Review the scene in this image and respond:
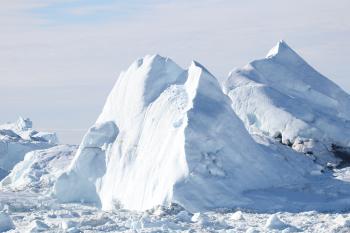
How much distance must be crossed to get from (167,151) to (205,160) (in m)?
1.08

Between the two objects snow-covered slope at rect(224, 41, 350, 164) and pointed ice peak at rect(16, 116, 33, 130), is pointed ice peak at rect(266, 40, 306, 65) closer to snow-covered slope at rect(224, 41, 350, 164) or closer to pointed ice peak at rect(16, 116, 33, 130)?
snow-covered slope at rect(224, 41, 350, 164)

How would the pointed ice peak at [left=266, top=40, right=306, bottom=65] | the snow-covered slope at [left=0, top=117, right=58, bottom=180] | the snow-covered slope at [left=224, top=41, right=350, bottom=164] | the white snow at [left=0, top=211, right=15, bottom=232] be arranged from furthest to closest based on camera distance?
the snow-covered slope at [left=0, top=117, right=58, bottom=180], the pointed ice peak at [left=266, top=40, right=306, bottom=65], the snow-covered slope at [left=224, top=41, right=350, bottom=164], the white snow at [left=0, top=211, right=15, bottom=232]

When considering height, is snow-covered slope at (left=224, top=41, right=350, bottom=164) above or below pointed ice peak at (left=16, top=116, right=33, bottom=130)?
above

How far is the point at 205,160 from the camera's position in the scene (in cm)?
2070

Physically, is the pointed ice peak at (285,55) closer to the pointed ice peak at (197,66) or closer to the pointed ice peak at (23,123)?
the pointed ice peak at (197,66)

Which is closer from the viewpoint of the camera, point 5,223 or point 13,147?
point 5,223

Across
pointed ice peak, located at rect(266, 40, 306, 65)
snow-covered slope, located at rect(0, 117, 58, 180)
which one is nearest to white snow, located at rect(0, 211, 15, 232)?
pointed ice peak, located at rect(266, 40, 306, 65)

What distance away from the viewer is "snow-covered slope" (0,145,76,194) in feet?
92.3

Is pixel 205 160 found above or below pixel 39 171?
above

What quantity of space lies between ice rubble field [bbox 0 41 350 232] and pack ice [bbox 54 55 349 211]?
1.3 inches

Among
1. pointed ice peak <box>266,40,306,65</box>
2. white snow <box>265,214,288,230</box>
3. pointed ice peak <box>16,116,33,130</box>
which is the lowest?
pointed ice peak <box>16,116,33,130</box>

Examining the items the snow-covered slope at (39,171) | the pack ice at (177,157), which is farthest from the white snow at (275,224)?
the snow-covered slope at (39,171)

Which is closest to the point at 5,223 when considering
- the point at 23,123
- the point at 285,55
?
the point at 285,55

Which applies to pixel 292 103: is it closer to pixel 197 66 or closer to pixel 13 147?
pixel 197 66
